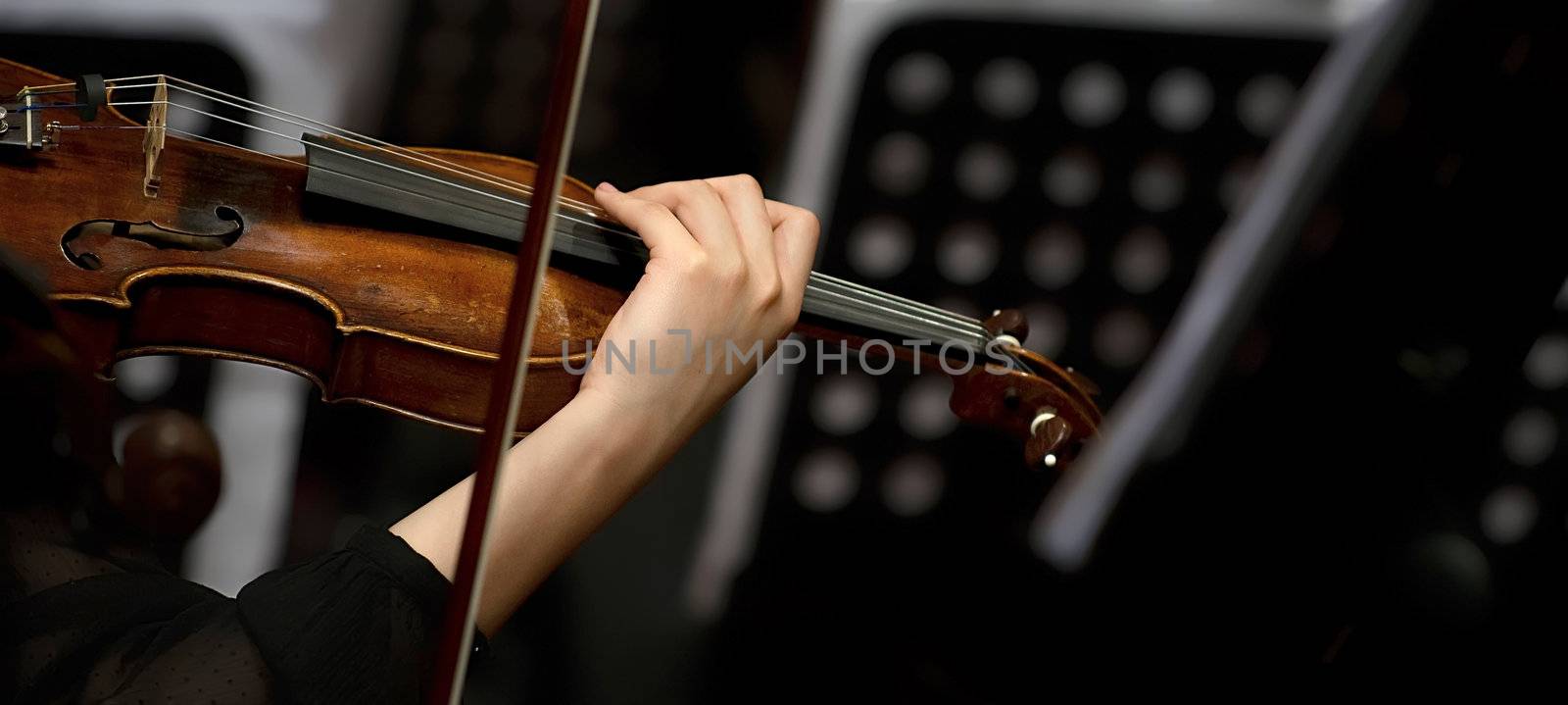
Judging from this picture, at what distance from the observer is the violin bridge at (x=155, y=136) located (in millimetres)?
403

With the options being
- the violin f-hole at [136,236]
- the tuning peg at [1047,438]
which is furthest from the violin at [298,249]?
the tuning peg at [1047,438]

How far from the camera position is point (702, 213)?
454 mm

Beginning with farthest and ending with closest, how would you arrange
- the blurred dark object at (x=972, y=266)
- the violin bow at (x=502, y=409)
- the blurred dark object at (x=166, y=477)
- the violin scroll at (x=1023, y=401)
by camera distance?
the blurred dark object at (x=972, y=266) < the violin scroll at (x=1023, y=401) < the blurred dark object at (x=166, y=477) < the violin bow at (x=502, y=409)

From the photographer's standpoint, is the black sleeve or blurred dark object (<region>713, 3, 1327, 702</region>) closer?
the black sleeve

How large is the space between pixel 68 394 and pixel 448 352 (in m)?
0.13

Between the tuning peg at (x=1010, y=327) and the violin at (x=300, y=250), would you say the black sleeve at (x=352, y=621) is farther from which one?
the tuning peg at (x=1010, y=327)

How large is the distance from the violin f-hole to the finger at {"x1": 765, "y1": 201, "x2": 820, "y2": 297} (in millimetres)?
222

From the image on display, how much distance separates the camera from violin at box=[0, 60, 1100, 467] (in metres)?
0.38

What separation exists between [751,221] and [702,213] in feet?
0.08

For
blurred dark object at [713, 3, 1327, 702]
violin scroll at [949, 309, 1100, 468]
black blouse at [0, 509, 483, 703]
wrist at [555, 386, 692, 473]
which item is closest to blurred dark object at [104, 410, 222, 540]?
black blouse at [0, 509, 483, 703]

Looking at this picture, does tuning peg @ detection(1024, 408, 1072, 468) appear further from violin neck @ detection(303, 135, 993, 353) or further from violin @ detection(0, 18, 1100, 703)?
violin @ detection(0, 18, 1100, 703)

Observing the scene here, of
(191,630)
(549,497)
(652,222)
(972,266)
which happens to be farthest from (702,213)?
(972,266)

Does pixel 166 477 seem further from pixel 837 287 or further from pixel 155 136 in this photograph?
pixel 837 287

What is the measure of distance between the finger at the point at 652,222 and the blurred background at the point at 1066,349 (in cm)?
8
